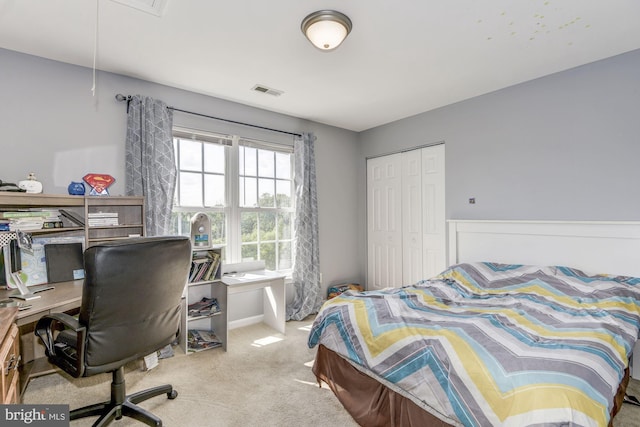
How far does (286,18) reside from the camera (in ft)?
6.61

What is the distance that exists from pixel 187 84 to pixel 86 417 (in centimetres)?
278

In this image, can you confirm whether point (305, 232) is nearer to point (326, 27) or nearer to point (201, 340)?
point (201, 340)

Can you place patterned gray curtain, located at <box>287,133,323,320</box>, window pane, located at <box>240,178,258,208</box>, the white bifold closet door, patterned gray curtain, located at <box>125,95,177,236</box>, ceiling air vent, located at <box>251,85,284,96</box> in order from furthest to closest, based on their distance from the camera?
patterned gray curtain, located at <box>287,133,323,320</box>, the white bifold closet door, window pane, located at <box>240,178,258,208</box>, ceiling air vent, located at <box>251,85,284,96</box>, patterned gray curtain, located at <box>125,95,177,236</box>

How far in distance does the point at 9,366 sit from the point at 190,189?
2.09 metres

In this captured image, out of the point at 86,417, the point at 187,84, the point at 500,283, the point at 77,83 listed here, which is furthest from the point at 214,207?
the point at 500,283

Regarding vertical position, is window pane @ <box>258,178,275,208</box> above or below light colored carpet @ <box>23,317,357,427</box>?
above

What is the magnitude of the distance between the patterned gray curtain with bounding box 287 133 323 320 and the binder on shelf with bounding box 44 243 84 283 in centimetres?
219

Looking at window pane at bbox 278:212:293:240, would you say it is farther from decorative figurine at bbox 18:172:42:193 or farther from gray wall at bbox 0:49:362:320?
decorative figurine at bbox 18:172:42:193

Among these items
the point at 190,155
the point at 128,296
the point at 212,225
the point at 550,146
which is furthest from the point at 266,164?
the point at 550,146

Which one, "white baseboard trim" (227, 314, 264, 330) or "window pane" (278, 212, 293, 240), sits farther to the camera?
"window pane" (278, 212, 293, 240)

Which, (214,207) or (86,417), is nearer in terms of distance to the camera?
(86,417)


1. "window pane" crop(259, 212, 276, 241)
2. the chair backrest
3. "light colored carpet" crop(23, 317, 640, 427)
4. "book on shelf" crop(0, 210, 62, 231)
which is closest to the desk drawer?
the chair backrest

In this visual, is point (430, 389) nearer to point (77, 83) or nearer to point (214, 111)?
point (214, 111)

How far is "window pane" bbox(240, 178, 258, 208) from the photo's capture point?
3.61 metres
